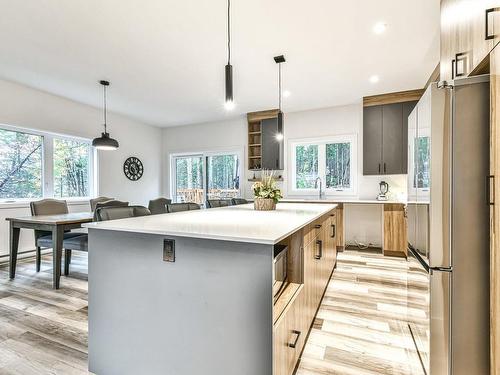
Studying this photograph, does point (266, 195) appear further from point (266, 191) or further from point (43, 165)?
point (43, 165)

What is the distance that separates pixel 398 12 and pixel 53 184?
5589 mm

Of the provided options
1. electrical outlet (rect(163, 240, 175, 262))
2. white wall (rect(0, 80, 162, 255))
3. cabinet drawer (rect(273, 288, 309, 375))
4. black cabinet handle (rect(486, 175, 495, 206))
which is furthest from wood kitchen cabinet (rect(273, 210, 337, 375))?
white wall (rect(0, 80, 162, 255))

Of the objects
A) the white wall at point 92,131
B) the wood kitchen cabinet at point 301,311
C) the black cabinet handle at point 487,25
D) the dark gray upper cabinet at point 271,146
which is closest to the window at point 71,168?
the white wall at point 92,131

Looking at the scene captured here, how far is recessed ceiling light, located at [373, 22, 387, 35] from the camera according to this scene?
2586mm

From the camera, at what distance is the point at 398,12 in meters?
2.41

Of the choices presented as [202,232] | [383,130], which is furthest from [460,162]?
[383,130]

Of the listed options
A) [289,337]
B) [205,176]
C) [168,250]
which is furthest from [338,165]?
[168,250]

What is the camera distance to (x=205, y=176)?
6586mm

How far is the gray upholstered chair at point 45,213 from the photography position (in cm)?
322

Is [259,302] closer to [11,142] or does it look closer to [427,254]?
[427,254]

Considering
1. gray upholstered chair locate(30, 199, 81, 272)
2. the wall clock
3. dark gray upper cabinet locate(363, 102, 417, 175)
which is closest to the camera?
gray upholstered chair locate(30, 199, 81, 272)

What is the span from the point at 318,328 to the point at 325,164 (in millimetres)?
3731

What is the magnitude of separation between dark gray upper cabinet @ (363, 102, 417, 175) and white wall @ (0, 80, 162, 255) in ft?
15.2

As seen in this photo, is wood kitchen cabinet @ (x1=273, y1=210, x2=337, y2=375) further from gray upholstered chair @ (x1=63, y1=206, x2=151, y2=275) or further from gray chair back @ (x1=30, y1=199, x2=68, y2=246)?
gray chair back @ (x1=30, y1=199, x2=68, y2=246)
